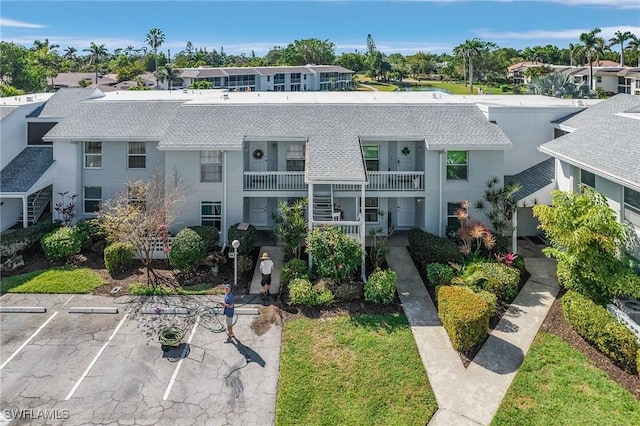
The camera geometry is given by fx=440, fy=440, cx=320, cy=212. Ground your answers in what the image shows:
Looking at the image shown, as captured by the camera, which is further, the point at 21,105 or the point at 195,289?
the point at 21,105

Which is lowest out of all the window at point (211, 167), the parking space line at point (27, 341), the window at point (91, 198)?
the parking space line at point (27, 341)

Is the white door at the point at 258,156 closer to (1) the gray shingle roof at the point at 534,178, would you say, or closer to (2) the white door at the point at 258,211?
(2) the white door at the point at 258,211

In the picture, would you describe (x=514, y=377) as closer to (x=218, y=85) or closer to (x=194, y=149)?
(x=194, y=149)

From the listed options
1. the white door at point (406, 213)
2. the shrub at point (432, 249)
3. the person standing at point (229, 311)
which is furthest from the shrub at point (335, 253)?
the white door at point (406, 213)

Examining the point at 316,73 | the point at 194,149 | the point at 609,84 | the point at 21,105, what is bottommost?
the point at 194,149

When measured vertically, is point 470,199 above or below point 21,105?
below

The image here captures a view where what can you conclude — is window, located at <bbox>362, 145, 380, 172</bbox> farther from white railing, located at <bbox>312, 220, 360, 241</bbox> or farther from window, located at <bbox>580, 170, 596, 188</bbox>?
window, located at <bbox>580, 170, 596, 188</bbox>

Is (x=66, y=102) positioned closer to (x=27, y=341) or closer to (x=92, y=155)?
(x=92, y=155)

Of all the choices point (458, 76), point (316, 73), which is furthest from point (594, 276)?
point (458, 76)
